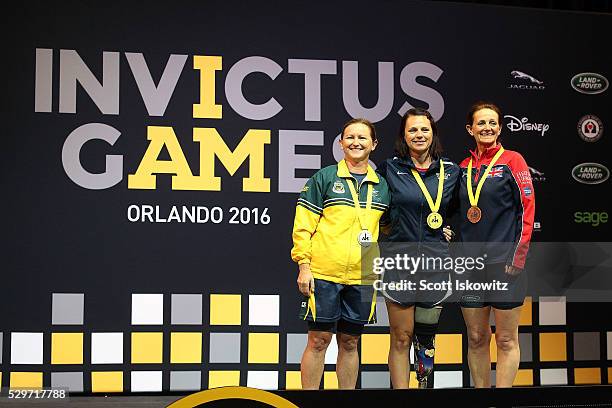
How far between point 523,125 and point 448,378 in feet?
4.84

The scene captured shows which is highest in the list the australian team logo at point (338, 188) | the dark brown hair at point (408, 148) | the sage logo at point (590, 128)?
the sage logo at point (590, 128)

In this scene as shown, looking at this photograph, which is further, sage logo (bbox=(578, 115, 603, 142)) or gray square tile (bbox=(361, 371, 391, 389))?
sage logo (bbox=(578, 115, 603, 142))

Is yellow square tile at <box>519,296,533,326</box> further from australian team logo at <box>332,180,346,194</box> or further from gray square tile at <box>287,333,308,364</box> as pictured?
australian team logo at <box>332,180,346,194</box>

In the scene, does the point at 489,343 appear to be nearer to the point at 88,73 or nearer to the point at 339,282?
the point at 339,282

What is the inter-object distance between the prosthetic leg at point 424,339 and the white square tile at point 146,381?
134 centimetres

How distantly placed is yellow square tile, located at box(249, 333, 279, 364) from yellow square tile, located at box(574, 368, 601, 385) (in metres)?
1.73

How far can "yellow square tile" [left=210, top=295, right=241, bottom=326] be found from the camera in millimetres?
3789

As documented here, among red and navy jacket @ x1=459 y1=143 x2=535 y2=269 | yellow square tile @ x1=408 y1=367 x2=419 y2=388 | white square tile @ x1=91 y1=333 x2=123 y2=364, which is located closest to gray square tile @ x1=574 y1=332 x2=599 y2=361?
red and navy jacket @ x1=459 y1=143 x2=535 y2=269

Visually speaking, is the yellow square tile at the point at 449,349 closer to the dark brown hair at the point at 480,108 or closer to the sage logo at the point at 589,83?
the dark brown hair at the point at 480,108

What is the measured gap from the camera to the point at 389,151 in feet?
12.9

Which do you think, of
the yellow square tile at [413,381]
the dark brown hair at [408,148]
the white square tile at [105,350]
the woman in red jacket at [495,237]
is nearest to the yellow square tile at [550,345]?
the woman in red jacket at [495,237]

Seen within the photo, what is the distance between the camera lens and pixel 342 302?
337cm

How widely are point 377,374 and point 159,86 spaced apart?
1964mm

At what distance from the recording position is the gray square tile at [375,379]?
3.93 meters
